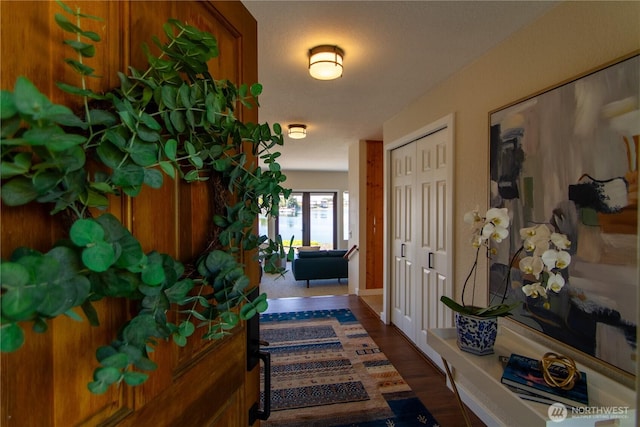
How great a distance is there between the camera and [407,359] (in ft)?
9.34

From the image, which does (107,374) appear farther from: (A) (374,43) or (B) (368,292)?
(B) (368,292)

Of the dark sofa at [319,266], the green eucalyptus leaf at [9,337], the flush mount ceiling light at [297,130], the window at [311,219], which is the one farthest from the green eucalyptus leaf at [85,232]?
the window at [311,219]

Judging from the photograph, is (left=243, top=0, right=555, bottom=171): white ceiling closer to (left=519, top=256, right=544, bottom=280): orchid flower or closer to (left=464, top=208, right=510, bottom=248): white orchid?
(left=464, top=208, right=510, bottom=248): white orchid

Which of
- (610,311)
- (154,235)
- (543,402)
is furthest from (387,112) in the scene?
(154,235)

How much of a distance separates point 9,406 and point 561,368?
5.47 feet

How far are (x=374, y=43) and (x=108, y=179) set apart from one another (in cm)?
192

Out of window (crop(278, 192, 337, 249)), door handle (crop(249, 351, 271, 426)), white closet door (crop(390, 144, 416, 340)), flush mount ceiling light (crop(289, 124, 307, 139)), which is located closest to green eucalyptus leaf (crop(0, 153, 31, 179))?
door handle (crop(249, 351, 271, 426))

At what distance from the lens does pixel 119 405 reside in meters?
0.52

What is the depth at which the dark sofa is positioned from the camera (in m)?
5.83

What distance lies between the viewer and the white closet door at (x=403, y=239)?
3203mm

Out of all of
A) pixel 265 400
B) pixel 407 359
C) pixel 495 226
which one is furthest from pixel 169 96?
pixel 407 359

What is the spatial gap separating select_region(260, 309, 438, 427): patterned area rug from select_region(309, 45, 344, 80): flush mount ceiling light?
2424 millimetres

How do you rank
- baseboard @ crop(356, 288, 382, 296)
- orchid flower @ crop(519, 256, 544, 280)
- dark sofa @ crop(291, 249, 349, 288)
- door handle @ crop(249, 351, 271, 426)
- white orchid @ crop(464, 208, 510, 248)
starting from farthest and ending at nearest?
dark sofa @ crop(291, 249, 349, 288)
baseboard @ crop(356, 288, 382, 296)
white orchid @ crop(464, 208, 510, 248)
orchid flower @ crop(519, 256, 544, 280)
door handle @ crop(249, 351, 271, 426)

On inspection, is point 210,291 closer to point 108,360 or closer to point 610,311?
point 108,360
